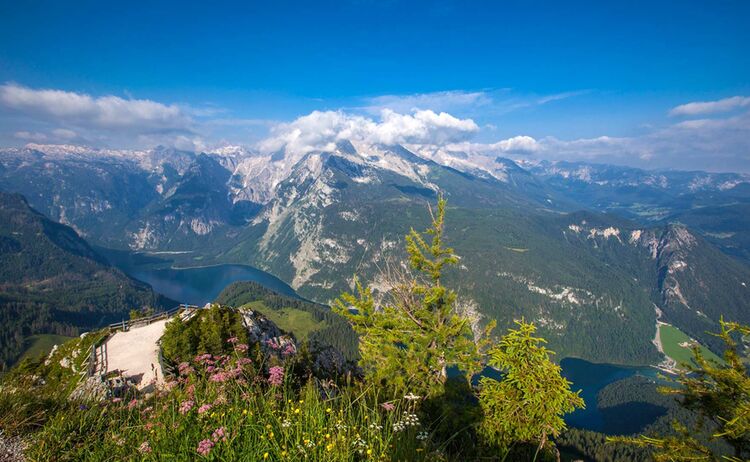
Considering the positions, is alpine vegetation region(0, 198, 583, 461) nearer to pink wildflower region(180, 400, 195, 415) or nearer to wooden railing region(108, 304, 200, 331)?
pink wildflower region(180, 400, 195, 415)

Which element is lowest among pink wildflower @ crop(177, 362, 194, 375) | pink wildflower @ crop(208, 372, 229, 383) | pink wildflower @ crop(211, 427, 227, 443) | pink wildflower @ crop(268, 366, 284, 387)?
pink wildflower @ crop(177, 362, 194, 375)

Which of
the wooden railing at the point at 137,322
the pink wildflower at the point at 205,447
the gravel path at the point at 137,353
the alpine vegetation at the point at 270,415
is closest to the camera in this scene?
the pink wildflower at the point at 205,447

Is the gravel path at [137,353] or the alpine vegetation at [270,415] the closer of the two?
the alpine vegetation at [270,415]

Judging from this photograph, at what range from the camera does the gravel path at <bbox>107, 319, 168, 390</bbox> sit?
84.7 feet

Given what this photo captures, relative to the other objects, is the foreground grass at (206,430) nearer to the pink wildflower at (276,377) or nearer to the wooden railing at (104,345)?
the pink wildflower at (276,377)

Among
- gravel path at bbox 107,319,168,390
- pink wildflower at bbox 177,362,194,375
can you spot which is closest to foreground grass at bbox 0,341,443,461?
pink wildflower at bbox 177,362,194,375

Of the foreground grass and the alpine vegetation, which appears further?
the alpine vegetation

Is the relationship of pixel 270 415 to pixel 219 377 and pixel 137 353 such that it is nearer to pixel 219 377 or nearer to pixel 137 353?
pixel 219 377

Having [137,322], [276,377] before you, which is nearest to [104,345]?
[137,322]

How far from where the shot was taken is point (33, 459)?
471 cm

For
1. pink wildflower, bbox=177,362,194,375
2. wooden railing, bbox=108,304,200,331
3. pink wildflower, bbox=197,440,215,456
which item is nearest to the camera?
pink wildflower, bbox=197,440,215,456

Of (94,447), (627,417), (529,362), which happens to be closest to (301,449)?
(94,447)

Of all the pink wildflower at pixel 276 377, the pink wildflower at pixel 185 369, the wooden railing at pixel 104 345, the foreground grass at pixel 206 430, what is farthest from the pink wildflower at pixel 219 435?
the wooden railing at pixel 104 345

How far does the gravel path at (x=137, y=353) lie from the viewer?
25812 mm
